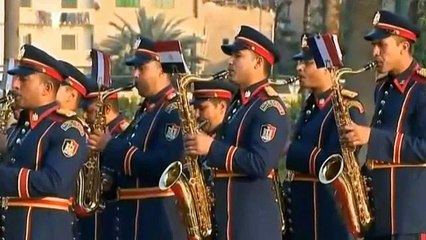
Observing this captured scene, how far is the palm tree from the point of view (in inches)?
454

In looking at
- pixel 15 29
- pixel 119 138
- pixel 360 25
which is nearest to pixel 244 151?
pixel 119 138

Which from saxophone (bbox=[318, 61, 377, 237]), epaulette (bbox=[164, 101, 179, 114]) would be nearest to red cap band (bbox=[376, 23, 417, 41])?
saxophone (bbox=[318, 61, 377, 237])

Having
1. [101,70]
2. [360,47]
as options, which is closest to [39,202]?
[101,70]

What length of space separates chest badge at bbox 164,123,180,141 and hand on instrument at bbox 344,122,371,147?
3.67ft

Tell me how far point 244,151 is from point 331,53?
32.1 inches

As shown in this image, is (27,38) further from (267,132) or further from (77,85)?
(267,132)

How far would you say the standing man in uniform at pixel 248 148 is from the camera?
665 cm

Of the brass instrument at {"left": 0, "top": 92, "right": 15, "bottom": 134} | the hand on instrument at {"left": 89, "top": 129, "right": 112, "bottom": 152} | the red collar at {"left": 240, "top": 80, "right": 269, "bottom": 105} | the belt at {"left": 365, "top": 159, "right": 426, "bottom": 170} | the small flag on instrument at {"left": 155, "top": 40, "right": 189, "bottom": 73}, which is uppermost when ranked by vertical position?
the small flag on instrument at {"left": 155, "top": 40, "right": 189, "bottom": 73}

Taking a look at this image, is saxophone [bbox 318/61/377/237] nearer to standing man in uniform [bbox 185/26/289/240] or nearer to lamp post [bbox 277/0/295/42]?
standing man in uniform [bbox 185/26/289/240]

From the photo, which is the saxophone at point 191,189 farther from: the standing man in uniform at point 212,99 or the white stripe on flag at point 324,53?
the standing man in uniform at point 212,99

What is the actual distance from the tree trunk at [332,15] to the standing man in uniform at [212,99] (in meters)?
3.09

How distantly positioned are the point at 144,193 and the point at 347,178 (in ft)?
4.03

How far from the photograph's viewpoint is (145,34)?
38.2 feet

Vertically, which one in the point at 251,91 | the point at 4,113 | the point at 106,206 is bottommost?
the point at 106,206
